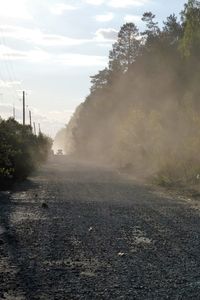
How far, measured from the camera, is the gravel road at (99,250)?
26.7 ft

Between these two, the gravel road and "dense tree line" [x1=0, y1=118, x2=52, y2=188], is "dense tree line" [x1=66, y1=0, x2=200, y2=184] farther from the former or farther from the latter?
the gravel road

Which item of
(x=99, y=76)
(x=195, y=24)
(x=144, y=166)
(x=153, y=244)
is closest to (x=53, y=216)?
(x=153, y=244)

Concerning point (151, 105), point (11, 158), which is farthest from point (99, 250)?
point (151, 105)

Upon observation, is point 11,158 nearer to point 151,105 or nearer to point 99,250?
point 99,250

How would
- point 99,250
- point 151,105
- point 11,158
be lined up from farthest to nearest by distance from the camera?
point 151,105
point 11,158
point 99,250

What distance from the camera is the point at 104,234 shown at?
13.4 metres

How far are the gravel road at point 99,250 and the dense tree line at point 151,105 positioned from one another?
15.3 meters

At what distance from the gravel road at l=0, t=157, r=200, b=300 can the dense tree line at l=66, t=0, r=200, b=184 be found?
50.2 ft

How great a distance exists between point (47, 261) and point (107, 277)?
65.2 inches

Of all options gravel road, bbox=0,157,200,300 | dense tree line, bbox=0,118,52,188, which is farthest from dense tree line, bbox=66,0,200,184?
gravel road, bbox=0,157,200,300

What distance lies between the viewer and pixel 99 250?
1123 cm

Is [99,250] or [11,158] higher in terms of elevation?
[11,158]

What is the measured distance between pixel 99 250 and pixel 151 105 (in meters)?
66.0

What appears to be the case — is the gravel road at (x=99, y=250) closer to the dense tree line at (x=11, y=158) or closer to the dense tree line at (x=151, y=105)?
the dense tree line at (x=11, y=158)
